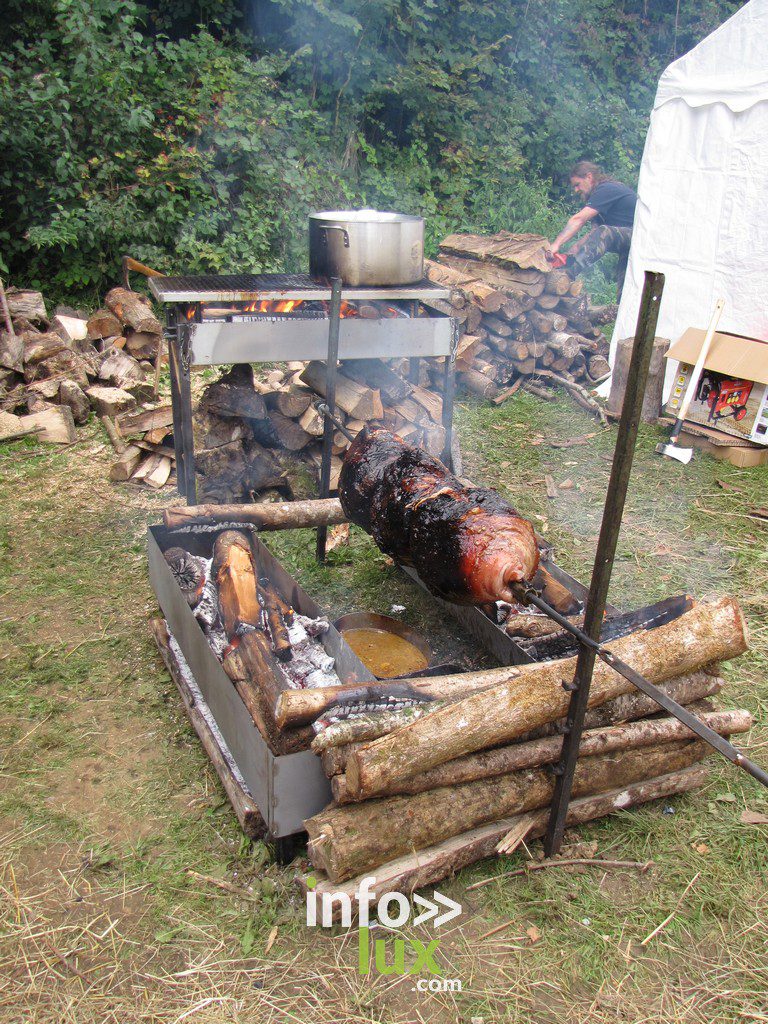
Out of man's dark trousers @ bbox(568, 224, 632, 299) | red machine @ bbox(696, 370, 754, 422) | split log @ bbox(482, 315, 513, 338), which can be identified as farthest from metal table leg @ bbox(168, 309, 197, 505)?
man's dark trousers @ bbox(568, 224, 632, 299)

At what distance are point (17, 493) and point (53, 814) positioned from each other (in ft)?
11.8

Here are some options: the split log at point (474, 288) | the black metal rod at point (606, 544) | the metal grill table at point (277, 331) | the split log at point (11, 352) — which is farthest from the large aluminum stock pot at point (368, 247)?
the split log at point (11, 352)

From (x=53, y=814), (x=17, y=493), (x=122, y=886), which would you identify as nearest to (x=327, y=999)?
(x=122, y=886)

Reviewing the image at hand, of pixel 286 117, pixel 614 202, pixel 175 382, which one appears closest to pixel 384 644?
pixel 175 382

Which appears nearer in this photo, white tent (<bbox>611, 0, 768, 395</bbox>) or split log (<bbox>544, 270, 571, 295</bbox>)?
white tent (<bbox>611, 0, 768, 395</bbox>)

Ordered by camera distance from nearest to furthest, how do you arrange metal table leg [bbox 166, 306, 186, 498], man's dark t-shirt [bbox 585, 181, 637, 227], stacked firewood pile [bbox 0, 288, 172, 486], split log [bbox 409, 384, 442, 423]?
metal table leg [bbox 166, 306, 186, 498] < split log [bbox 409, 384, 442, 423] < stacked firewood pile [bbox 0, 288, 172, 486] < man's dark t-shirt [bbox 585, 181, 637, 227]

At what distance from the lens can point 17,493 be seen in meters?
6.11

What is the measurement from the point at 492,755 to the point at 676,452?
17.6 feet

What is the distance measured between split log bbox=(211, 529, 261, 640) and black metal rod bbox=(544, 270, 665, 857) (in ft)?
5.11

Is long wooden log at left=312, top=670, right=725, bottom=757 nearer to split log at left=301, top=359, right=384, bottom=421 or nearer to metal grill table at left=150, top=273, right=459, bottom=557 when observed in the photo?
metal grill table at left=150, top=273, right=459, bottom=557

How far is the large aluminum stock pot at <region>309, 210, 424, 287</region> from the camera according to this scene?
477cm

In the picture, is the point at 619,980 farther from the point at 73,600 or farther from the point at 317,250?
the point at 317,250

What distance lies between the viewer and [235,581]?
12.5ft

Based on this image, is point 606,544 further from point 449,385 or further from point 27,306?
point 27,306
